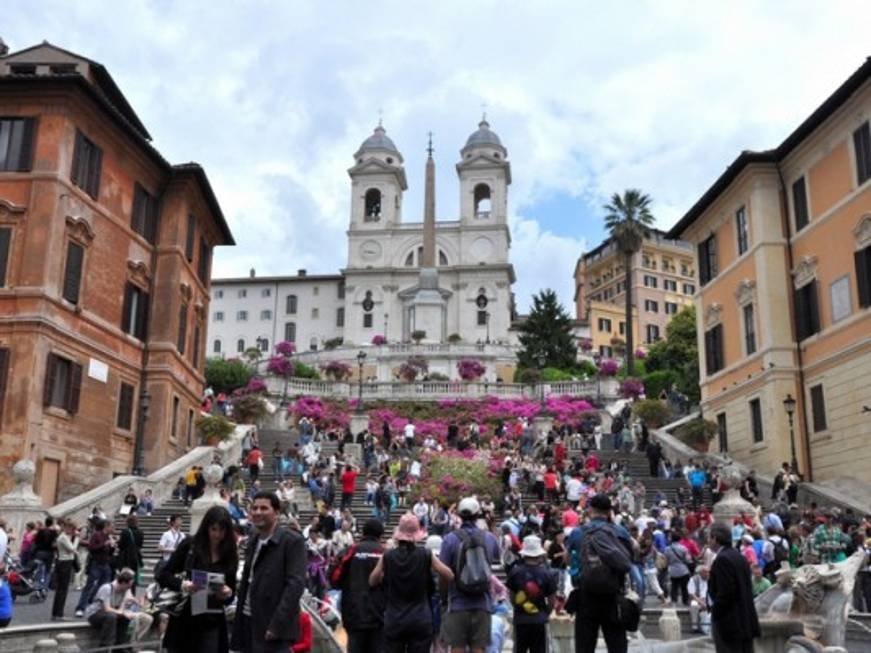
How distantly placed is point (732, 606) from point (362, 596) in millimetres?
3291

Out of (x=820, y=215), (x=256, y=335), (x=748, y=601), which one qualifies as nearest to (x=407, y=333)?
(x=256, y=335)

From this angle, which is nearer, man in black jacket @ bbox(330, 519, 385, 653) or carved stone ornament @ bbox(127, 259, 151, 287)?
man in black jacket @ bbox(330, 519, 385, 653)

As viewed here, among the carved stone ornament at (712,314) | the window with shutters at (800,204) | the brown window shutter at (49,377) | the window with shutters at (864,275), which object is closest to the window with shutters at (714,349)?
the carved stone ornament at (712,314)

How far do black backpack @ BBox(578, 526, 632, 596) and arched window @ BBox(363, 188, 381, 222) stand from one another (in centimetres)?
10393

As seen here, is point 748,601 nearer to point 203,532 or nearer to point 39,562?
point 203,532

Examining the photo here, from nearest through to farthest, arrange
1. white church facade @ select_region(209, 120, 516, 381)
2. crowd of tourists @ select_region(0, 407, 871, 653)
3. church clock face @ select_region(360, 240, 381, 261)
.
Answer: crowd of tourists @ select_region(0, 407, 871, 653), white church facade @ select_region(209, 120, 516, 381), church clock face @ select_region(360, 240, 381, 261)

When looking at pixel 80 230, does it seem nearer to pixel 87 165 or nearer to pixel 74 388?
pixel 87 165

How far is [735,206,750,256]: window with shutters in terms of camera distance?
32594 mm

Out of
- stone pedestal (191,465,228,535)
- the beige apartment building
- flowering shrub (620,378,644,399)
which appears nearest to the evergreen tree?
flowering shrub (620,378,644,399)

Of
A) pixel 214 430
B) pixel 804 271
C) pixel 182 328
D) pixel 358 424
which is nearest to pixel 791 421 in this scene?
pixel 804 271

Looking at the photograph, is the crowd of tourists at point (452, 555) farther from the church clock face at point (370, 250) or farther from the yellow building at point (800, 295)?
the church clock face at point (370, 250)

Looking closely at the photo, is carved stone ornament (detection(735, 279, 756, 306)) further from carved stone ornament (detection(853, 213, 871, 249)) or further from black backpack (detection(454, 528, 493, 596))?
black backpack (detection(454, 528, 493, 596))

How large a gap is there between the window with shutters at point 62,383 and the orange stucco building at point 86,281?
44 millimetres

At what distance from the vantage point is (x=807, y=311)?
97.0ft
